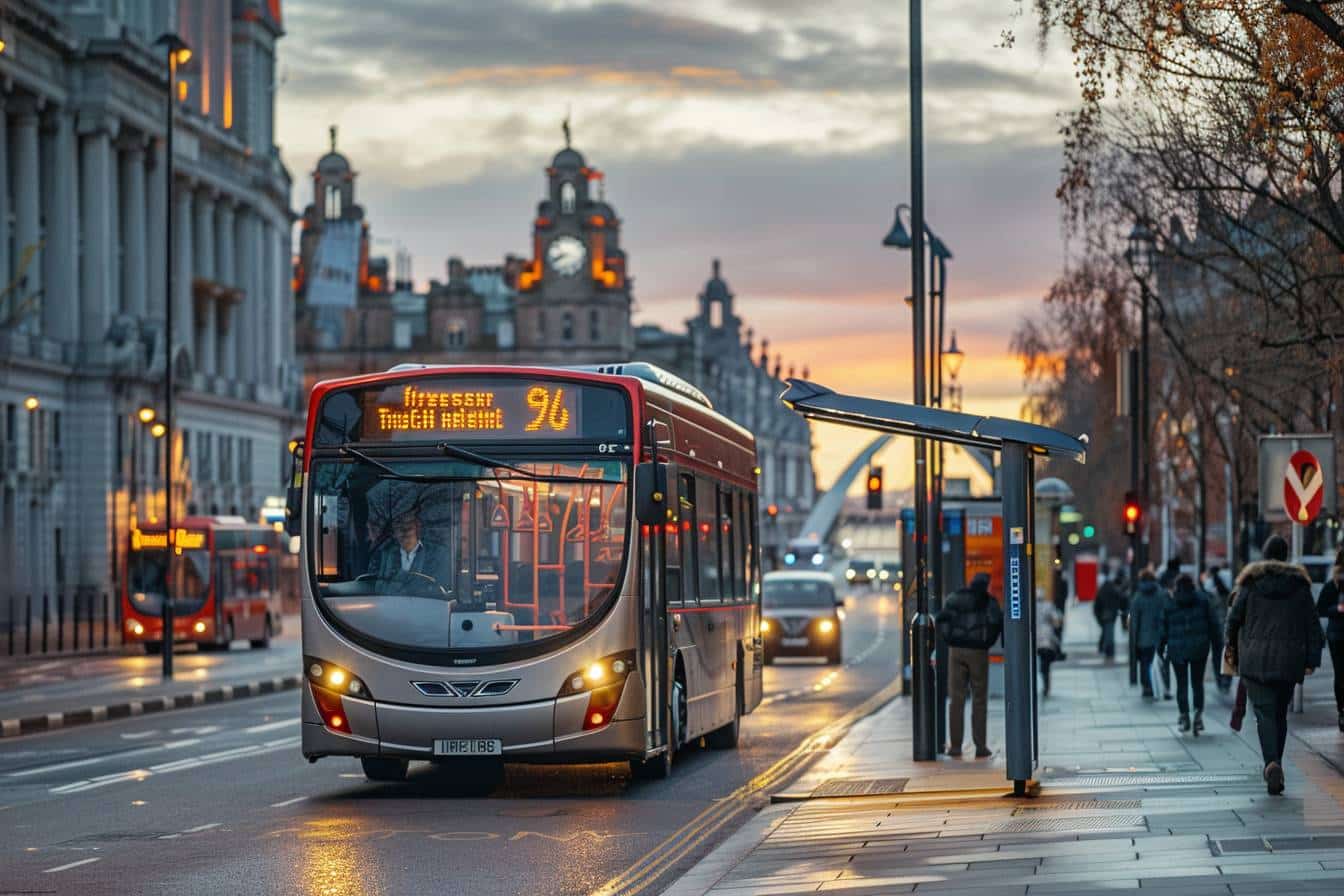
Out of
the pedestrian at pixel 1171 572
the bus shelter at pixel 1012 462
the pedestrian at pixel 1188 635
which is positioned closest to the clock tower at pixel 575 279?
the pedestrian at pixel 1171 572

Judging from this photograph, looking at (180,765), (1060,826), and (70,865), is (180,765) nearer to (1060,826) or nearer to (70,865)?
(70,865)

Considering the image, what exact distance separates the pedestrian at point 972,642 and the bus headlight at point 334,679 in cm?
600

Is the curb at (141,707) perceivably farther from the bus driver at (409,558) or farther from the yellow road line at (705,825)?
Answer: the bus driver at (409,558)

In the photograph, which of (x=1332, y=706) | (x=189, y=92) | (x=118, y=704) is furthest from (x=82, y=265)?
(x=1332, y=706)

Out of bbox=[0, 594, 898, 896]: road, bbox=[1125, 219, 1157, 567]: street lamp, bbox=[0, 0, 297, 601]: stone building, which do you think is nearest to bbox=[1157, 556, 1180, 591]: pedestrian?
bbox=[0, 594, 898, 896]: road

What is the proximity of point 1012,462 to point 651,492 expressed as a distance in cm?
284

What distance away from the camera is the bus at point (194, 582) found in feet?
186

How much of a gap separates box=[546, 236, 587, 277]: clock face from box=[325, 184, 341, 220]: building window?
17.0 metres

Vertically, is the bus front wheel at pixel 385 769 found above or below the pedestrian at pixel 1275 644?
below

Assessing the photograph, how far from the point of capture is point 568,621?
18.4 meters

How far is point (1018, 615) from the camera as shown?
17281mm

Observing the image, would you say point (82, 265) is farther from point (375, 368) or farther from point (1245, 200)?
point (375, 368)

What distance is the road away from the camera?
13742 mm

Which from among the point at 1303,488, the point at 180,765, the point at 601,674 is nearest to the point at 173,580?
the point at 180,765
